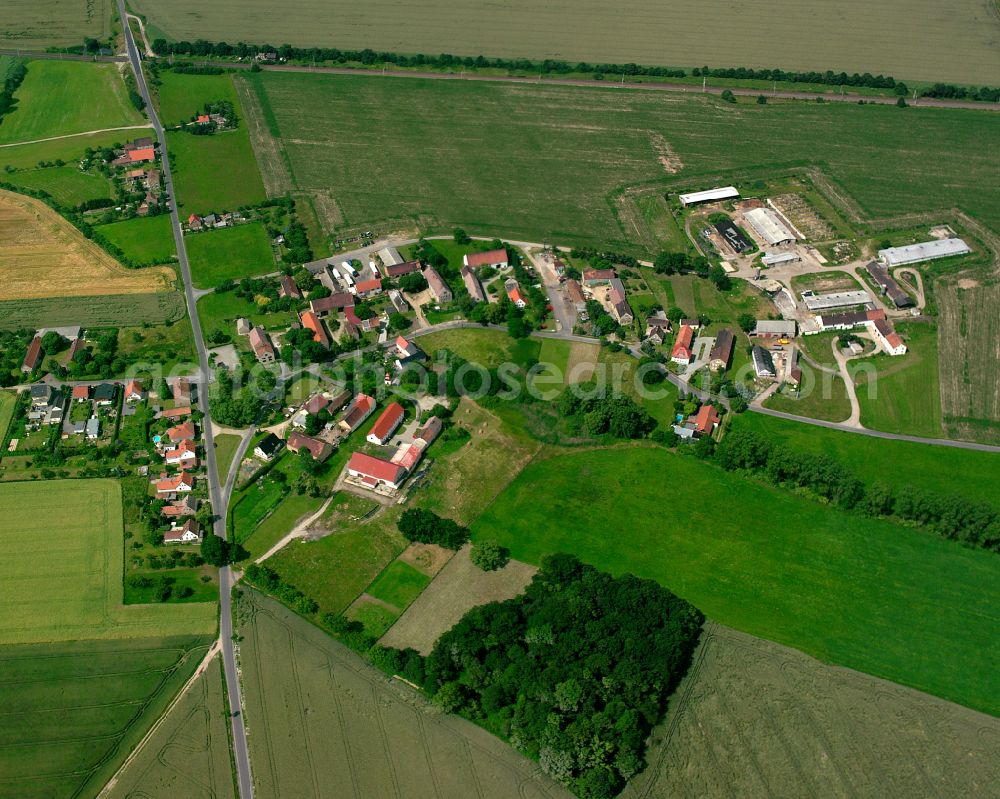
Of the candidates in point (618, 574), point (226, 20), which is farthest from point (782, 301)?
point (226, 20)

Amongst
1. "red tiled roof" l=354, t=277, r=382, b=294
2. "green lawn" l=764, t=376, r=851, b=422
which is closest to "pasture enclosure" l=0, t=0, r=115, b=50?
"red tiled roof" l=354, t=277, r=382, b=294

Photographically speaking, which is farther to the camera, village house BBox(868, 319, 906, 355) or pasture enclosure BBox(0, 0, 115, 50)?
pasture enclosure BBox(0, 0, 115, 50)

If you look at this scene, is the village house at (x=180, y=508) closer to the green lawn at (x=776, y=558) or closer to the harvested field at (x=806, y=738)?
the green lawn at (x=776, y=558)

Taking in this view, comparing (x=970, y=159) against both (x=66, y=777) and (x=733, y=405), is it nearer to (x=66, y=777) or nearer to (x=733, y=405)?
(x=733, y=405)

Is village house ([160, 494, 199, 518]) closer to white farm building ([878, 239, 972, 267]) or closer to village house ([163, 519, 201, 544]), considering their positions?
village house ([163, 519, 201, 544])

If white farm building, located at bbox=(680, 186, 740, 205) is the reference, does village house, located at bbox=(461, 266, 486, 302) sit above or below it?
below

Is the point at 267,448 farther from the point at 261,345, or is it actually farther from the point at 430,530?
the point at 430,530

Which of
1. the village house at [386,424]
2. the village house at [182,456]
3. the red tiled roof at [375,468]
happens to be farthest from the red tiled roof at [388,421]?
the village house at [182,456]
